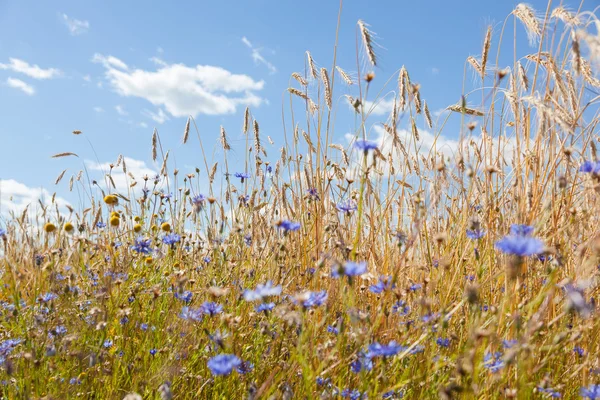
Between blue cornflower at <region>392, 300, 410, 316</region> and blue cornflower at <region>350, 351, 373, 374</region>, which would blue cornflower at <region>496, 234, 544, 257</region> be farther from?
blue cornflower at <region>392, 300, 410, 316</region>

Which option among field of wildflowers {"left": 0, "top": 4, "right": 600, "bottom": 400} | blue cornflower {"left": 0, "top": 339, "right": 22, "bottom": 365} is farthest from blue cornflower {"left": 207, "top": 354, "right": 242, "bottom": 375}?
blue cornflower {"left": 0, "top": 339, "right": 22, "bottom": 365}

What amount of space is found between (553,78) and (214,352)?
2.17 m

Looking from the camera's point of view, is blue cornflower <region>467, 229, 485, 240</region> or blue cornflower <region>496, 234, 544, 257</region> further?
blue cornflower <region>467, 229, 485, 240</region>

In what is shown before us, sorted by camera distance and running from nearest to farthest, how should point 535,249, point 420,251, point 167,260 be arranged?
point 535,249, point 167,260, point 420,251

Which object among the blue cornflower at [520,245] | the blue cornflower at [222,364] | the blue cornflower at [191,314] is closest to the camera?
the blue cornflower at [520,245]

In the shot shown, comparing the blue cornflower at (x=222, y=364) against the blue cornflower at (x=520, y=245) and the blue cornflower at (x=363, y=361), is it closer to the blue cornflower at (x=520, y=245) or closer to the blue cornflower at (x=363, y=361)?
the blue cornflower at (x=363, y=361)

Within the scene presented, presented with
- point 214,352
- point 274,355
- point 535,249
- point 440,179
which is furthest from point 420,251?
point 535,249

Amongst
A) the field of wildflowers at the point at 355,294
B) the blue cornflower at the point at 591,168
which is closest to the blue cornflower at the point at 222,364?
the field of wildflowers at the point at 355,294

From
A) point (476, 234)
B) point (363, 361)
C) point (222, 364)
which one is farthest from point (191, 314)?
point (476, 234)

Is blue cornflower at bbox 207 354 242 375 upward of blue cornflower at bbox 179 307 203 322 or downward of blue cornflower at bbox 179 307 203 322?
downward

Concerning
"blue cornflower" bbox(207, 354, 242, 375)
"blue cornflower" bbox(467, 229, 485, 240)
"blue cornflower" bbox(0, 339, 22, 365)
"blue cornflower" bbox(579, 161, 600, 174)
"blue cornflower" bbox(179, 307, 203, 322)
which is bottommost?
"blue cornflower" bbox(0, 339, 22, 365)

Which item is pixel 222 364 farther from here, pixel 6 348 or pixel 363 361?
pixel 6 348

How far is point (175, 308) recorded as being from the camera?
241cm

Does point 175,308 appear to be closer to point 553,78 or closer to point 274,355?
point 274,355
